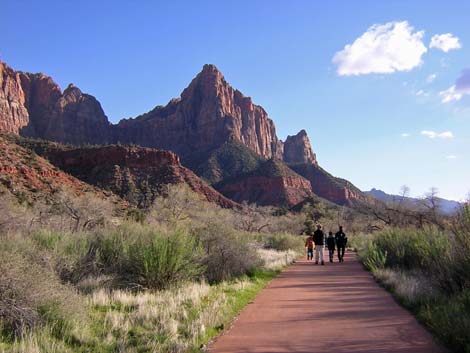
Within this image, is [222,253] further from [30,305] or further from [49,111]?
[49,111]

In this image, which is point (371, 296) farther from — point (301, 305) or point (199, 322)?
point (199, 322)

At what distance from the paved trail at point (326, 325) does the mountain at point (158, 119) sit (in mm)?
122480

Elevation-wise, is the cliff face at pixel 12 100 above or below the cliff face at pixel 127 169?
above

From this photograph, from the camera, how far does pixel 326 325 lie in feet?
26.4

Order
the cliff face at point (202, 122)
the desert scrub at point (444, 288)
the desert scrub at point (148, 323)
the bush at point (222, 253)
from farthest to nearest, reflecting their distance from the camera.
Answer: the cliff face at point (202, 122)
the bush at point (222, 253)
the desert scrub at point (148, 323)
the desert scrub at point (444, 288)

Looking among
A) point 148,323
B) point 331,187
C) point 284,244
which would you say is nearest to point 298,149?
point 331,187

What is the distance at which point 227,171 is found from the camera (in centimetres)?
11225

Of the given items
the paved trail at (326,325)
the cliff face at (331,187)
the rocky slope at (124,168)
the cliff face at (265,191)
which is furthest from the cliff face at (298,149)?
the paved trail at (326,325)

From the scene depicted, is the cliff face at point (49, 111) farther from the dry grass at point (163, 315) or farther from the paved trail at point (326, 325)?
the paved trail at point (326, 325)

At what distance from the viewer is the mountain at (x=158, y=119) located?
15038 cm

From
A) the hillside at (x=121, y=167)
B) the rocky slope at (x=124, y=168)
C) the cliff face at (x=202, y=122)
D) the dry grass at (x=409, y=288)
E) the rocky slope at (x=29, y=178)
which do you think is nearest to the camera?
the dry grass at (x=409, y=288)

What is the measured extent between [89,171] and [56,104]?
4224 inches

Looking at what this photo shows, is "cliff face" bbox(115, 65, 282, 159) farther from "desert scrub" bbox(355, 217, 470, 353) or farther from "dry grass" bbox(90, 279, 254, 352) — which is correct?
"dry grass" bbox(90, 279, 254, 352)

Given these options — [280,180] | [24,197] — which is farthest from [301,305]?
[280,180]
